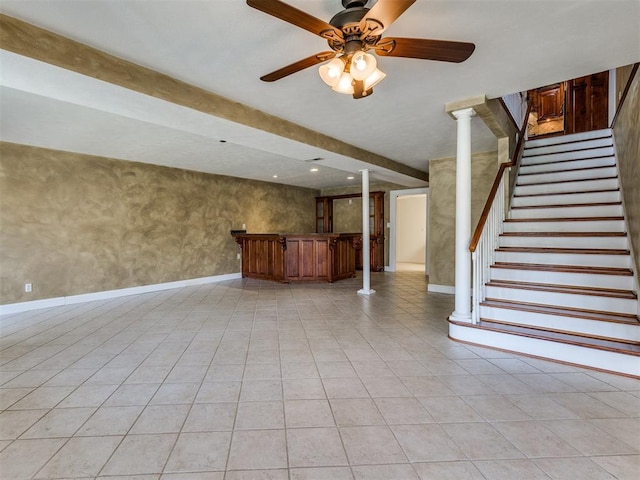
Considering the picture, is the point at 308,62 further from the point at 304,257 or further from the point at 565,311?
the point at 304,257

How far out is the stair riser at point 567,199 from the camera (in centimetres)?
378

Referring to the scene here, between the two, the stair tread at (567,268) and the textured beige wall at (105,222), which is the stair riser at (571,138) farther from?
the textured beige wall at (105,222)

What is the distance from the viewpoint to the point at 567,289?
307 cm

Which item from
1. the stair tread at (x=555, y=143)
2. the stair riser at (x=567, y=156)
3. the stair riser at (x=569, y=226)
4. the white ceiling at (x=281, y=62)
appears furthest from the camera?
the stair tread at (x=555, y=143)

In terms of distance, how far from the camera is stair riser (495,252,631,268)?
3.10 meters

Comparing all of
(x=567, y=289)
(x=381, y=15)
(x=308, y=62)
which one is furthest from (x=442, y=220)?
(x=381, y=15)

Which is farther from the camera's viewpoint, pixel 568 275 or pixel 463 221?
pixel 463 221

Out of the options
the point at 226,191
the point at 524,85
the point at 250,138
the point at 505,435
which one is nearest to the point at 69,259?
the point at 226,191

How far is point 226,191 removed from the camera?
24.3 feet

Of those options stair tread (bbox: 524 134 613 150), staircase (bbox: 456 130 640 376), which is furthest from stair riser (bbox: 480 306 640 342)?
stair tread (bbox: 524 134 613 150)

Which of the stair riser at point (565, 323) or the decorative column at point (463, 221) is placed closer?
the stair riser at point (565, 323)

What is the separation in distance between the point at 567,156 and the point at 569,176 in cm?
64

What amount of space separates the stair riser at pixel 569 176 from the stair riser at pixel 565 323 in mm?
2423

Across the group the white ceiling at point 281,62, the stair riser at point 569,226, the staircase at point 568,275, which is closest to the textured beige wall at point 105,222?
the white ceiling at point 281,62
